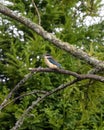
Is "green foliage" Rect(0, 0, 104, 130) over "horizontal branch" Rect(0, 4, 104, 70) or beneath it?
beneath

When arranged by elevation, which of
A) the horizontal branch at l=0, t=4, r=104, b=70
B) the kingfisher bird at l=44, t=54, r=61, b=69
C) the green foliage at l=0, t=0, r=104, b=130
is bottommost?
the green foliage at l=0, t=0, r=104, b=130

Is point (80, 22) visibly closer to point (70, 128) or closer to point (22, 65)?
point (22, 65)

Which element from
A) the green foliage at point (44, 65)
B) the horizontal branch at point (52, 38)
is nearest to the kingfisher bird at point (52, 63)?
the horizontal branch at point (52, 38)

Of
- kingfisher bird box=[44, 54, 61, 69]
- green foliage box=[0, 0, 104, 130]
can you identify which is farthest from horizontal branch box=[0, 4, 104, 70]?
green foliage box=[0, 0, 104, 130]

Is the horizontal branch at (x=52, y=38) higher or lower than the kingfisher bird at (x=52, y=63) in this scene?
higher

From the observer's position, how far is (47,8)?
8797mm

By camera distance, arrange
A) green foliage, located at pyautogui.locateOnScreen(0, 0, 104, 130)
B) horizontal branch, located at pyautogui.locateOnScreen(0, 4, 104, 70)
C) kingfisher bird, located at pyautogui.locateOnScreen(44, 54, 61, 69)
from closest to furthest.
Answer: horizontal branch, located at pyautogui.locateOnScreen(0, 4, 104, 70), kingfisher bird, located at pyautogui.locateOnScreen(44, 54, 61, 69), green foliage, located at pyautogui.locateOnScreen(0, 0, 104, 130)

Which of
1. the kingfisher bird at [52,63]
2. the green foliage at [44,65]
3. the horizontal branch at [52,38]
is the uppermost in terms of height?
the horizontal branch at [52,38]

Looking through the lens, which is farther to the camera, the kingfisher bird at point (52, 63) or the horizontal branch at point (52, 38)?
the kingfisher bird at point (52, 63)

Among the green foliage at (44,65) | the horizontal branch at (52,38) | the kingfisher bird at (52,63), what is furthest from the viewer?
the green foliage at (44,65)

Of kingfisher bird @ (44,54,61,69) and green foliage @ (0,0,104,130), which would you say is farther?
green foliage @ (0,0,104,130)

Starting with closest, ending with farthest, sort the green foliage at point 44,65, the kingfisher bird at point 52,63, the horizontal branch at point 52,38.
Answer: the horizontal branch at point 52,38 < the kingfisher bird at point 52,63 < the green foliage at point 44,65

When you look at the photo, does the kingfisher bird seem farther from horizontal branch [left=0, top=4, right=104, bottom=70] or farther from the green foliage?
the green foliage

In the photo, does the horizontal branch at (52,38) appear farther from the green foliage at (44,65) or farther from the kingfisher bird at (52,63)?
the green foliage at (44,65)
